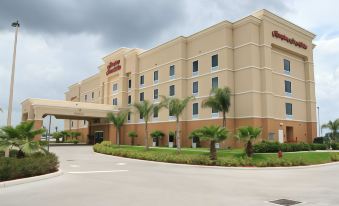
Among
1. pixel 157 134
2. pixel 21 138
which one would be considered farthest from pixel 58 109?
pixel 21 138

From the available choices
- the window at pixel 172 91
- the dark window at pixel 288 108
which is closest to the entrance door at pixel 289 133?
the dark window at pixel 288 108

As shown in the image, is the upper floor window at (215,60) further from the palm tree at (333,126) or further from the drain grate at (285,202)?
the drain grate at (285,202)

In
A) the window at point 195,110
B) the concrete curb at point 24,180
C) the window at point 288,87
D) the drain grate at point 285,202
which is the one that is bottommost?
the drain grate at point 285,202

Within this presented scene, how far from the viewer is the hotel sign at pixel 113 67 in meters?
56.6

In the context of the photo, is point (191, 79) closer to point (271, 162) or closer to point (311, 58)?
point (311, 58)

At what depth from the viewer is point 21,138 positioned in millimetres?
16344

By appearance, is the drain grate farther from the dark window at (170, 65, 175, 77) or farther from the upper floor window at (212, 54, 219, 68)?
the dark window at (170, 65, 175, 77)

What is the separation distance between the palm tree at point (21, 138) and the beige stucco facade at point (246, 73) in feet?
81.0

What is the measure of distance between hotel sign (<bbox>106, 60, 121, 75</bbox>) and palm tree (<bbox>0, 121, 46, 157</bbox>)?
40.2m

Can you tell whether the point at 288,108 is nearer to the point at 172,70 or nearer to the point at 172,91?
the point at 172,91

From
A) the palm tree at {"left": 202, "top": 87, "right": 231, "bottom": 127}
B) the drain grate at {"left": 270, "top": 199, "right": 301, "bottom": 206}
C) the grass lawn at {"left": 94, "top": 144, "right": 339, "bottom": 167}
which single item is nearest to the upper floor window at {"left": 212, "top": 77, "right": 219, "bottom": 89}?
the palm tree at {"left": 202, "top": 87, "right": 231, "bottom": 127}

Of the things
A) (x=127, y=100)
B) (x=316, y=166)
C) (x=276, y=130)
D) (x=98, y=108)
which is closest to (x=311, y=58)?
(x=276, y=130)

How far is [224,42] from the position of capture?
3856 cm

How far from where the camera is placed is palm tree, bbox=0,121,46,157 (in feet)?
51.7
